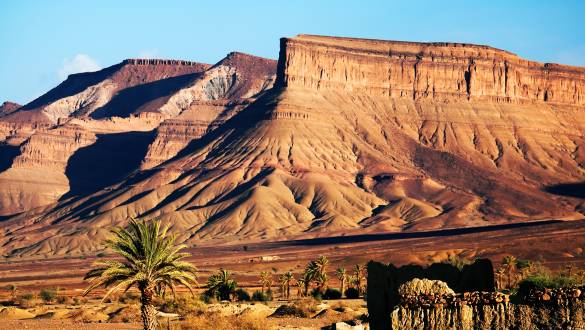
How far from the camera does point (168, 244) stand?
3806cm

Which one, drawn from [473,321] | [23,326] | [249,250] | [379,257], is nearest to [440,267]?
[473,321]

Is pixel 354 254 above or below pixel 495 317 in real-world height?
below

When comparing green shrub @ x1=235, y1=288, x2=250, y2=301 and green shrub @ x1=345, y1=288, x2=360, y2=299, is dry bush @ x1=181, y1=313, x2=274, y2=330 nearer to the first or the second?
green shrub @ x1=345, y1=288, x2=360, y2=299

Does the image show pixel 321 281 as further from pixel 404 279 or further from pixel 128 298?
pixel 404 279

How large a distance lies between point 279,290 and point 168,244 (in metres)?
65.4

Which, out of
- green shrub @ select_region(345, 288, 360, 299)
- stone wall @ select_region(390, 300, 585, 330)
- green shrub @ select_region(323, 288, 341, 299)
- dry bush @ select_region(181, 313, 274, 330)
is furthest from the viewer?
green shrub @ select_region(323, 288, 341, 299)

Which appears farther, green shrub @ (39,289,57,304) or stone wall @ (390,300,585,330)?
green shrub @ (39,289,57,304)

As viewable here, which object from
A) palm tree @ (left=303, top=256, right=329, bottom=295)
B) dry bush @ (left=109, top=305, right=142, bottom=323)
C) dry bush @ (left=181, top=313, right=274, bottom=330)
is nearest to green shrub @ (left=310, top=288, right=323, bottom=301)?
palm tree @ (left=303, top=256, right=329, bottom=295)

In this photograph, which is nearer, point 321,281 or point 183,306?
point 183,306

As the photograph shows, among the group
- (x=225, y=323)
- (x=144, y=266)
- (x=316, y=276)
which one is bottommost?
(x=316, y=276)

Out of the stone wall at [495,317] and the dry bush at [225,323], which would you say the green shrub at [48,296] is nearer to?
the dry bush at [225,323]

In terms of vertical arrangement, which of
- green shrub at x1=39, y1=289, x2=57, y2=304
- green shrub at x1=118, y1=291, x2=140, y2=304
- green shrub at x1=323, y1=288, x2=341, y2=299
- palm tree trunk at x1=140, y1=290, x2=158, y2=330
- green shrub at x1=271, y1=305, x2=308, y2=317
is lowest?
green shrub at x1=39, y1=289, x2=57, y2=304

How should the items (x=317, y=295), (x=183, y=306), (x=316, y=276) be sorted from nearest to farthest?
(x=183, y=306), (x=317, y=295), (x=316, y=276)

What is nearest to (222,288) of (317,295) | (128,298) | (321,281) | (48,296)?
(128,298)
